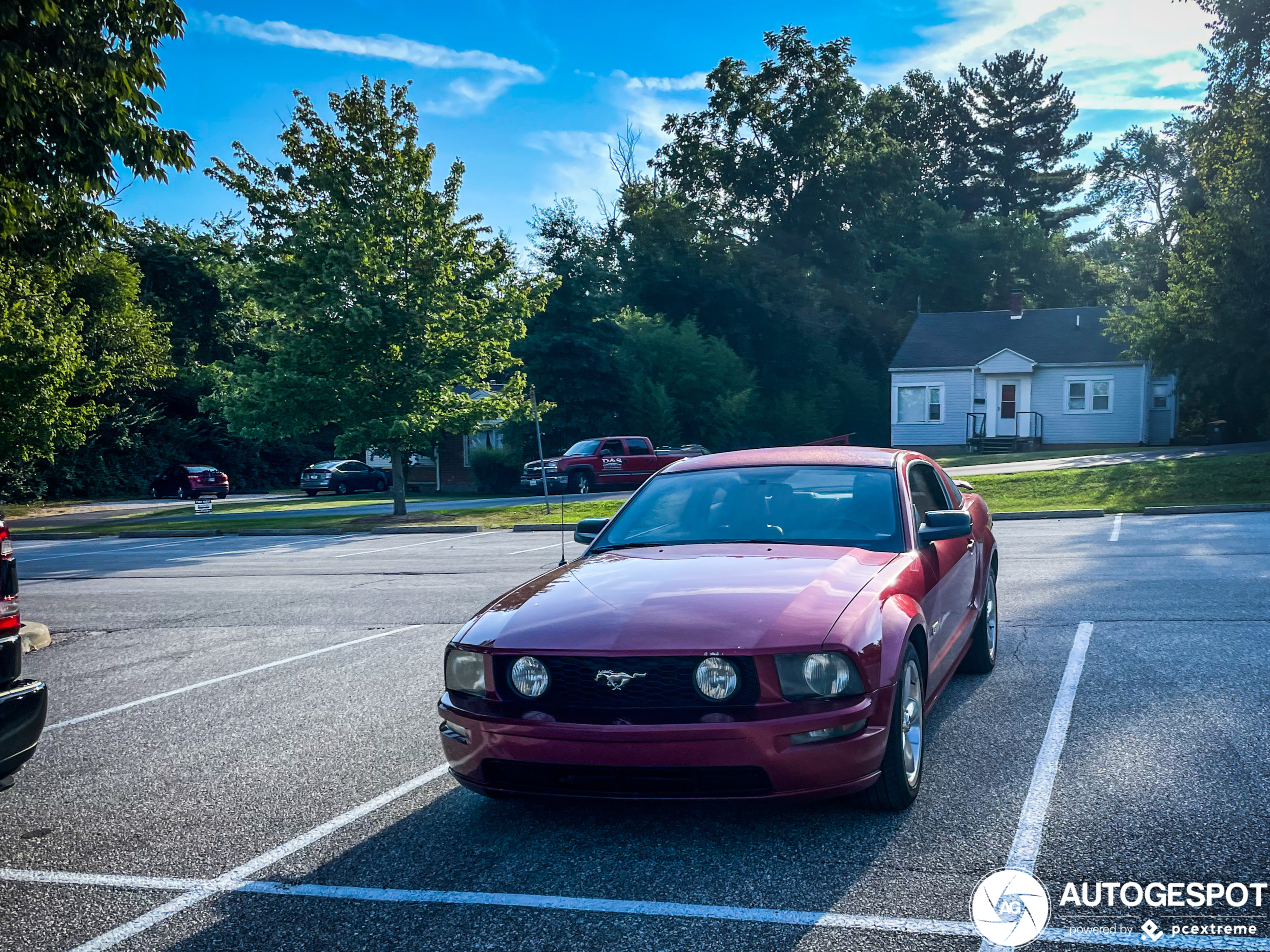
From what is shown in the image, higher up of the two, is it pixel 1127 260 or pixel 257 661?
pixel 1127 260

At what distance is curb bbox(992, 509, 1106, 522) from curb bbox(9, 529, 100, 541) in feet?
66.7

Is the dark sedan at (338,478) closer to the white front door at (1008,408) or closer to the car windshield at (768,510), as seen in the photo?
the white front door at (1008,408)

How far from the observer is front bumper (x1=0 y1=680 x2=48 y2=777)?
4004 millimetres

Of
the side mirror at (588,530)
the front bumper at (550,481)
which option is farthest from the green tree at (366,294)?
the side mirror at (588,530)

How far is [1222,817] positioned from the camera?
4.13 metres

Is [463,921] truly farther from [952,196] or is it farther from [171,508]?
[952,196]

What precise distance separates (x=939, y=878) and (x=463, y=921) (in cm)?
165

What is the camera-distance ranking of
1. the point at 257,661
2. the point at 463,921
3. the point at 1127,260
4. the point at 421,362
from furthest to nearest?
1. the point at 1127,260
2. the point at 421,362
3. the point at 257,661
4. the point at 463,921

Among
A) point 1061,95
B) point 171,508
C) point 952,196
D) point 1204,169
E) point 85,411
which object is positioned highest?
point 1061,95

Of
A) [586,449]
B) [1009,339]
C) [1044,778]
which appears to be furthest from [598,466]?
[1044,778]

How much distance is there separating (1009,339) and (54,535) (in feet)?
122

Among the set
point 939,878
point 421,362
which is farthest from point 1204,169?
point 939,878

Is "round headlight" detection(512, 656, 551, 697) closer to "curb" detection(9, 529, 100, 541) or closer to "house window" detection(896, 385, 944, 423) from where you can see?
"curb" detection(9, 529, 100, 541)

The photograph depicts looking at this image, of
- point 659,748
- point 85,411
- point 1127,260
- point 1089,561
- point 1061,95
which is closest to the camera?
point 659,748
